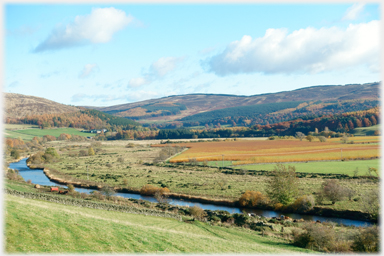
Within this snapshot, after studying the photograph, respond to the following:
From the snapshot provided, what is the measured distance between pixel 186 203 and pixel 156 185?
10.2m

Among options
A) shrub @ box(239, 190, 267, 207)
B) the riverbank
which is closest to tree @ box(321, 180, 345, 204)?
the riverbank

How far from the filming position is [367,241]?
62.9 ft

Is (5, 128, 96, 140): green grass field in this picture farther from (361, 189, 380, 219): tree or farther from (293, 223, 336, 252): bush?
(293, 223, 336, 252): bush

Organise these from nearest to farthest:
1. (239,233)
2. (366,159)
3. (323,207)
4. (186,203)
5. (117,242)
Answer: (117,242)
(239,233)
(323,207)
(186,203)
(366,159)

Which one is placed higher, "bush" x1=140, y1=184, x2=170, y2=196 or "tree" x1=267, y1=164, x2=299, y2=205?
"tree" x1=267, y1=164, x2=299, y2=205

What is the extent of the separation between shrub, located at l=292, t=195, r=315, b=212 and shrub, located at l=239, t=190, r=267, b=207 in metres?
3.95

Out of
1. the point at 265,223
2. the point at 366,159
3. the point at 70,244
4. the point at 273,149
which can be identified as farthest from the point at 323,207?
the point at 273,149

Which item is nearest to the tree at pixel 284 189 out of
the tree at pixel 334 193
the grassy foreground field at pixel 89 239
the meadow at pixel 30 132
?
the tree at pixel 334 193

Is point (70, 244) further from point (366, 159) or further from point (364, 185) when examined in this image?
point (366, 159)

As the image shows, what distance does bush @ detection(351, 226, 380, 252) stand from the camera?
19.0 m

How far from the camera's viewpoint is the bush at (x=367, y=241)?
19.0 m

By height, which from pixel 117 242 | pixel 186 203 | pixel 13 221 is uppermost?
pixel 13 221

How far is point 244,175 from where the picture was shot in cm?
5666

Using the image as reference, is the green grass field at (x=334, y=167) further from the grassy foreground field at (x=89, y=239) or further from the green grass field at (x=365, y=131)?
the green grass field at (x=365, y=131)
